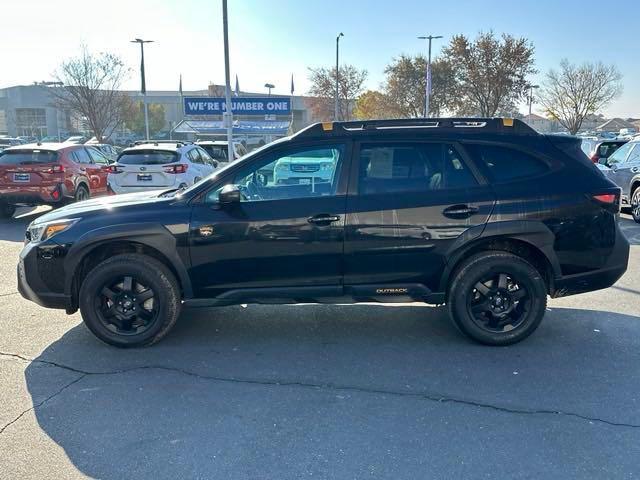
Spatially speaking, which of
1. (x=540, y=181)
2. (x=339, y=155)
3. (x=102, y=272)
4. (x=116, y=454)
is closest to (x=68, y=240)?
(x=102, y=272)

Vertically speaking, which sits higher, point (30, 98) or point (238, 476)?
point (30, 98)

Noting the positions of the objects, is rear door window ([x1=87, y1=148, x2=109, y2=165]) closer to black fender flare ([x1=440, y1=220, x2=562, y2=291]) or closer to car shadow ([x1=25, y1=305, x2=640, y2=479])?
car shadow ([x1=25, y1=305, x2=640, y2=479])

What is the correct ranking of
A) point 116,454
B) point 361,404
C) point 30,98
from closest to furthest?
point 116,454 → point 361,404 → point 30,98

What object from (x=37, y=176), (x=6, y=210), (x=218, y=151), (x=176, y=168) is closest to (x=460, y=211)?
(x=176, y=168)

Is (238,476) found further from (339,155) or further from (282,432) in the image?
(339,155)

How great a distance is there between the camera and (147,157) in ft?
36.4

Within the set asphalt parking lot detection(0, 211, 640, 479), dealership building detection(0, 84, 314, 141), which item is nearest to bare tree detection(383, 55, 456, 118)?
dealership building detection(0, 84, 314, 141)

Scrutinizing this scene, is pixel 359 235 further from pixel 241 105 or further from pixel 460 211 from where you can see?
pixel 241 105

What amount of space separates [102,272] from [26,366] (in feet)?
2.97

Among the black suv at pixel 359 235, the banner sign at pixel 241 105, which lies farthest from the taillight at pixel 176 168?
the banner sign at pixel 241 105

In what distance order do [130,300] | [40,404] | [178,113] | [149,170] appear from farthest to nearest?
[178,113], [149,170], [130,300], [40,404]

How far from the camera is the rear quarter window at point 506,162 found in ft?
13.8

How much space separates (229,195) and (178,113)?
80849 mm

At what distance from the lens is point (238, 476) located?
8.57 ft
